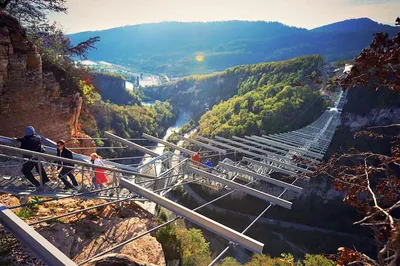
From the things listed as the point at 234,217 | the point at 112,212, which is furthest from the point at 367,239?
the point at 112,212

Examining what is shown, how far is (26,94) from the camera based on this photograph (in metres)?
11.2

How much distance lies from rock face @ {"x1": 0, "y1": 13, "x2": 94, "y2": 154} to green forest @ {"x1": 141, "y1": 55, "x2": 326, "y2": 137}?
2215cm

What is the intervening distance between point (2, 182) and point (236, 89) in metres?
91.9

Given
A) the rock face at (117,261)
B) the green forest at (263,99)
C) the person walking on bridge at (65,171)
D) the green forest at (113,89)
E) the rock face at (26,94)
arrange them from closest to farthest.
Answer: the rock face at (117,261)
the person walking on bridge at (65,171)
the rock face at (26,94)
the green forest at (263,99)
the green forest at (113,89)

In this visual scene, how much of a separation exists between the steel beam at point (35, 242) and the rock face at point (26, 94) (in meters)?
8.66

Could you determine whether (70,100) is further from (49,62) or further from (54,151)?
(54,151)

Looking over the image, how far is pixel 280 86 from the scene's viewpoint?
220ft

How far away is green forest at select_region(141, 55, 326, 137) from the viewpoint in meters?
53.6

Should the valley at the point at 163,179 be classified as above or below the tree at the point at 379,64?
below

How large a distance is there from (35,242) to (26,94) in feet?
34.2

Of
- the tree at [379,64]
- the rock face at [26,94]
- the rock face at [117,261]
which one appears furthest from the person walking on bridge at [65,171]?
the tree at [379,64]

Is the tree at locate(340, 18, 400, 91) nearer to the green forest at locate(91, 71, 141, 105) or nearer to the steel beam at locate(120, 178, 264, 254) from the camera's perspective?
the steel beam at locate(120, 178, 264, 254)

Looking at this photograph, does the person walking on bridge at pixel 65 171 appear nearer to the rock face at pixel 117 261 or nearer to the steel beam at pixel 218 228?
the steel beam at pixel 218 228

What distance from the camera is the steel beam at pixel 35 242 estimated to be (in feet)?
9.06
